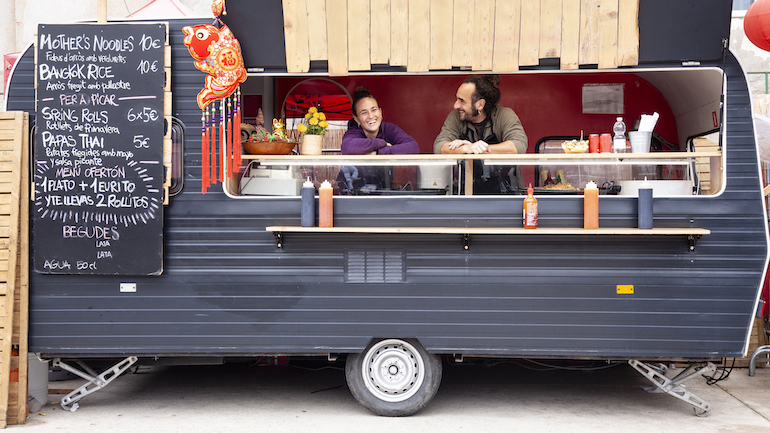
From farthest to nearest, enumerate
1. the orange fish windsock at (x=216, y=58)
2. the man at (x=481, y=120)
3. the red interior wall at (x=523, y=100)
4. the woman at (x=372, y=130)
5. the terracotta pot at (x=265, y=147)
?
1. the red interior wall at (x=523, y=100)
2. the man at (x=481, y=120)
3. the woman at (x=372, y=130)
4. the terracotta pot at (x=265, y=147)
5. the orange fish windsock at (x=216, y=58)

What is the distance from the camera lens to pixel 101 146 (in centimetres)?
475

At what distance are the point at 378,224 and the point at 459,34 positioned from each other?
1483 mm

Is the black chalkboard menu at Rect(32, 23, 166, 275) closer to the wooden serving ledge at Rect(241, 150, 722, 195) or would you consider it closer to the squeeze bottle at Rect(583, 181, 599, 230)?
the wooden serving ledge at Rect(241, 150, 722, 195)

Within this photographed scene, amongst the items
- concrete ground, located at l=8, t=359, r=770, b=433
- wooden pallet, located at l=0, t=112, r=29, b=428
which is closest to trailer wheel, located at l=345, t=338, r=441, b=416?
concrete ground, located at l=8, t=359, r=770, b=433

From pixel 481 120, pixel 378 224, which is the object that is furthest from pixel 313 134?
pixel 481 120

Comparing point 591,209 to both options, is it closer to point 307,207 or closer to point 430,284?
point 430,284

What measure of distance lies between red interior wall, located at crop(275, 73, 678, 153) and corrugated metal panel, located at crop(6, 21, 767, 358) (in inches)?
74.4

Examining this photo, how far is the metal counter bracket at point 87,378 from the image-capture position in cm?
494

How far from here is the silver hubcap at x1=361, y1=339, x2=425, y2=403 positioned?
485cm

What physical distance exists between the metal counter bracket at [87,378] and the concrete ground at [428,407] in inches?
3.3

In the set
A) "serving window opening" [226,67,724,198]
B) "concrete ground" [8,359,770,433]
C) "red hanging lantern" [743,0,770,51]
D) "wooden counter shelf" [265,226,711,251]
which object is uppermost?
"red hanging lantern" [743,0,770,51]

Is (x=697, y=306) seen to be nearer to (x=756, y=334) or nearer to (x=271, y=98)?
(x=756, y=334)

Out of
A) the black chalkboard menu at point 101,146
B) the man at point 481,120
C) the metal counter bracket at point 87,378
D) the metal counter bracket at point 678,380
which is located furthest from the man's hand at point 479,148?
the metal counter bracket at point 87,378

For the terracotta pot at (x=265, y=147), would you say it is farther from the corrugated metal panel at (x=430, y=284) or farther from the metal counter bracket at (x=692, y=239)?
the metal counter bracket at (x=692, y=239)
